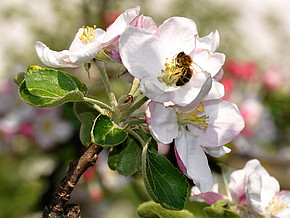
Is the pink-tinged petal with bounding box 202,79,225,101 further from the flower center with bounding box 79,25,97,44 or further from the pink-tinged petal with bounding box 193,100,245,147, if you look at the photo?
the flower center with bounding box 79,25,97,44

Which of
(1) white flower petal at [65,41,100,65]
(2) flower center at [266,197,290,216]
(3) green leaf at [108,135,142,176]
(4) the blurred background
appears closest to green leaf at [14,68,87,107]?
(1) white flower petal at [65,41,100,65]

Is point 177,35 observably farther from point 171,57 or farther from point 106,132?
point 106,132

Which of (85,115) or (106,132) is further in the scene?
(85,115)

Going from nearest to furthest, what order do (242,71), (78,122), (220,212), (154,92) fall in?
(154,92), (220,212), (78,122), (242,71)

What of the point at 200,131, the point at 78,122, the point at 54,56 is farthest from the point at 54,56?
the point at 78,122

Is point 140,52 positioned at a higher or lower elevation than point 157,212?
higher

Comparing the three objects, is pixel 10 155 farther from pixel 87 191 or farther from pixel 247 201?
pixel 247 201
